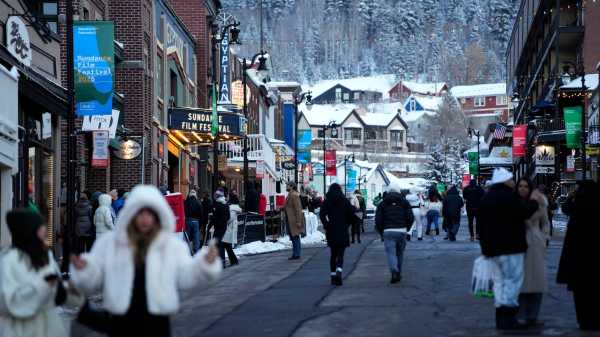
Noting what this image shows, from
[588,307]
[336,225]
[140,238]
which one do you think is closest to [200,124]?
[336,225]

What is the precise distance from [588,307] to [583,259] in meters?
0.51

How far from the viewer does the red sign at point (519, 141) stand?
7662cm

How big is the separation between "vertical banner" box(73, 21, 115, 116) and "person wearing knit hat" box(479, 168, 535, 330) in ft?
45.3

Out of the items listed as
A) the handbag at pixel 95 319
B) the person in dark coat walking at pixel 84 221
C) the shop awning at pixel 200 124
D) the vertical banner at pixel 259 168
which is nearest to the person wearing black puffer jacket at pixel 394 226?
the person in dark coat walking at pixel 84 221

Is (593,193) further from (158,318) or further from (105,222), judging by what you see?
(105,222)

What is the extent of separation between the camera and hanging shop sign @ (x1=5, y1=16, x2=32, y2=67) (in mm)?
20203

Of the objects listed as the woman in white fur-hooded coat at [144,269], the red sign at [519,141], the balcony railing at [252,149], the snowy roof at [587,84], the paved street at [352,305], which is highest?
the snowy roof at [587,84]

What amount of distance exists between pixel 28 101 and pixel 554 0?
2073 inches

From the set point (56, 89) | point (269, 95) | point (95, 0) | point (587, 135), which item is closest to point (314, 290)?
point (56, 89)

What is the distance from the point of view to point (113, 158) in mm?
37125

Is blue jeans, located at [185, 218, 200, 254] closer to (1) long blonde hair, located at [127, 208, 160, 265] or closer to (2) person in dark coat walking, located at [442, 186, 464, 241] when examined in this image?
(2) person in dark coat walking, located at [442, 186, 464, 241]

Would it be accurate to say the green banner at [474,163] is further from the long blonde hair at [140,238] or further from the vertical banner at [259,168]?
the long blonde hair at [140,238]

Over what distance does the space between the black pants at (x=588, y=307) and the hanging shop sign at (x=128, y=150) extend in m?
22.5

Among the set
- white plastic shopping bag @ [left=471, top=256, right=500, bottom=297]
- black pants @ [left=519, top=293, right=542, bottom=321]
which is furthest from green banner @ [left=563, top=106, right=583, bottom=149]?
white plastic shopping bag @ [left=471, top=256, right=500, bottom=297]
